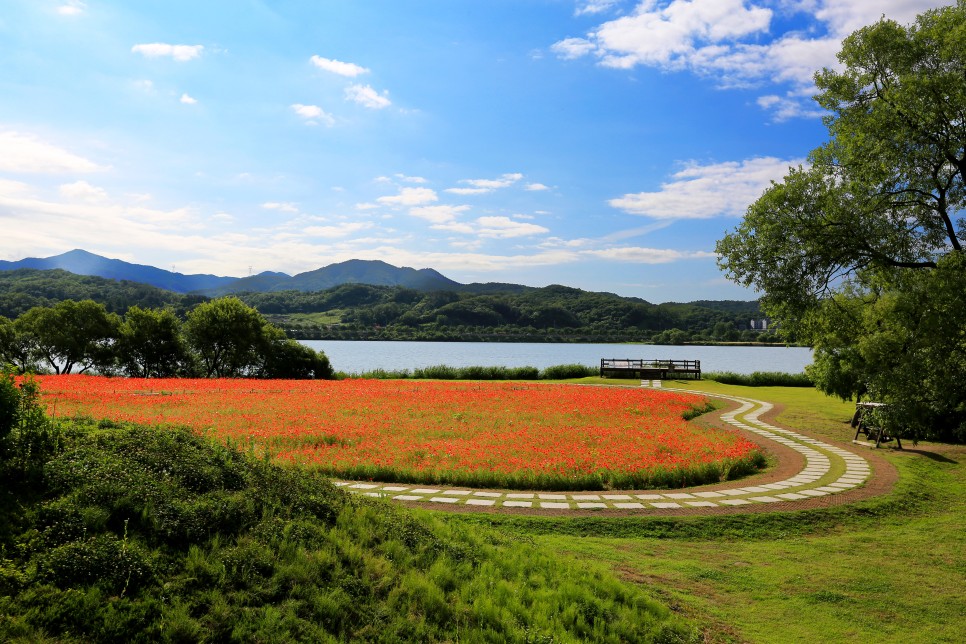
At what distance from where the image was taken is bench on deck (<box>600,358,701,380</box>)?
143 feet

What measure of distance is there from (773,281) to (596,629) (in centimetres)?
1055

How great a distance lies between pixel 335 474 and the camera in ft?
36.8

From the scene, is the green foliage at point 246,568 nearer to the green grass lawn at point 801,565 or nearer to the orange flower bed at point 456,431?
the green grass lawn at point 801,565

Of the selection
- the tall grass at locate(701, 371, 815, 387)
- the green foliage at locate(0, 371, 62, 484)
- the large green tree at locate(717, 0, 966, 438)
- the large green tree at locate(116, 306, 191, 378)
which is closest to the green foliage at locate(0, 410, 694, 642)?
the green foliage at locate(0, 371, 62, 484)

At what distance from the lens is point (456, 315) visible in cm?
13212

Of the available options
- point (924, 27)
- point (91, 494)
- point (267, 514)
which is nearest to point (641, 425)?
point (924, 27)

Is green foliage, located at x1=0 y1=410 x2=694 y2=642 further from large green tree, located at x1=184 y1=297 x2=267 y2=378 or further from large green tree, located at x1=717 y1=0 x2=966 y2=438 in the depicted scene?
large green tree, located at x1=184 y1=297 x2=267 y2=378

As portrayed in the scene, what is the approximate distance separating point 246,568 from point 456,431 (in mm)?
10740

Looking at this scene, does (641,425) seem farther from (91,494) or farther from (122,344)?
(122,344)

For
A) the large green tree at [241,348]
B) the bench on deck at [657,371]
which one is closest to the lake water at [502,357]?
the large green tree at [241,348]

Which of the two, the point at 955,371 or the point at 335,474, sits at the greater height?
the point at 955,371

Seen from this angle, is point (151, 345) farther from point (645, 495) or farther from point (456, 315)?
point (456, 315)

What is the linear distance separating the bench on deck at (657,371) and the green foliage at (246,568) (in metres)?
39.0

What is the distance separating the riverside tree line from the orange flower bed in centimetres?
1539
